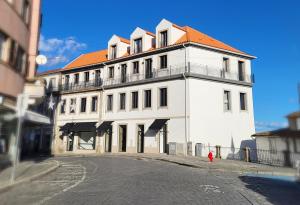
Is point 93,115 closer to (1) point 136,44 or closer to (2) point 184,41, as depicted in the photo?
(1) point 136,44

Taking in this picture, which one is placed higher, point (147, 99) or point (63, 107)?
point (63, 107)

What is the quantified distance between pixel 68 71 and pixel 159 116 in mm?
18669

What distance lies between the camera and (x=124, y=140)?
3503cm

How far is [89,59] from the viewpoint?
44.6 m

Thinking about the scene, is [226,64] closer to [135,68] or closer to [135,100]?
[135,68]

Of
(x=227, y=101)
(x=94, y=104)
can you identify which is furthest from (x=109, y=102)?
(x=227, y=101)

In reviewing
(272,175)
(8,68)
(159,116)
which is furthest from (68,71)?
(272,175)

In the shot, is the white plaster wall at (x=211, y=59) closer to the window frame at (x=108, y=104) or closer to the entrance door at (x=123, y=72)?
the entrance door at (x=123, y=72)

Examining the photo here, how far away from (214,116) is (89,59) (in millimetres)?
22647

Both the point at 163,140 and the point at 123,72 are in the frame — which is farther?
the point at 123,72

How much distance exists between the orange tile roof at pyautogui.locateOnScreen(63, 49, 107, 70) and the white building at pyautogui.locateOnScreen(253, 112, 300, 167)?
37.6 metres

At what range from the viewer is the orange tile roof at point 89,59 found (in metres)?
41.6

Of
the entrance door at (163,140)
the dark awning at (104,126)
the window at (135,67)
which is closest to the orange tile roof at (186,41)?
the window at (135,67)

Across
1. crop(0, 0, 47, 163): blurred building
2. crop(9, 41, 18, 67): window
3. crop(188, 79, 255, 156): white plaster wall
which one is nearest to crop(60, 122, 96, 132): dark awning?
crop(188, 79, 255, 156): white plaster wall
